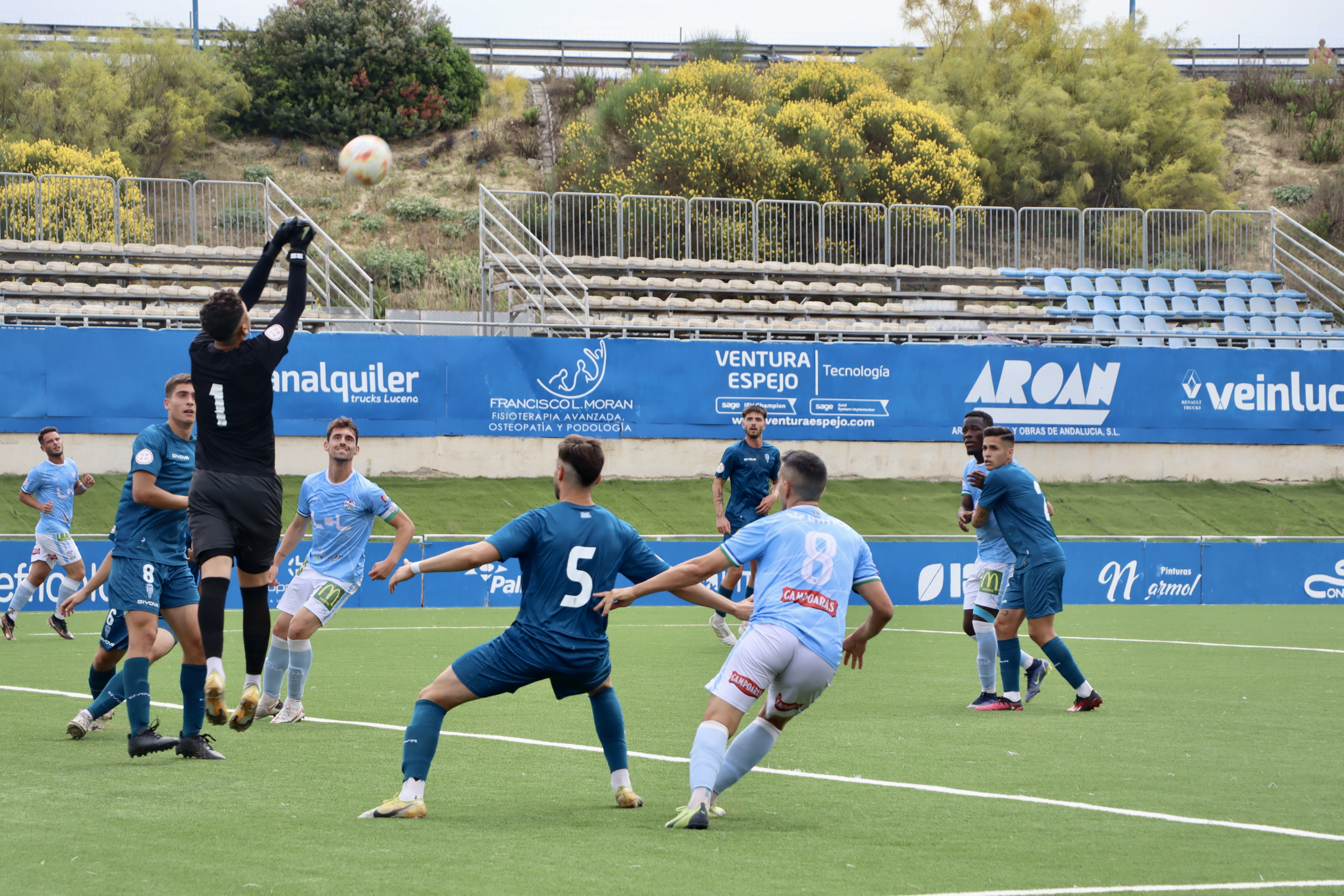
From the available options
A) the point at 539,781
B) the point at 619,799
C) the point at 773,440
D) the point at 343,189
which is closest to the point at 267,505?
the point at 539,781

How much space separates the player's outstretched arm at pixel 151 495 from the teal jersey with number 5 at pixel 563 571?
2448 millimetres

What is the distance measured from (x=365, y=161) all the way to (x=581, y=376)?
15.0 m

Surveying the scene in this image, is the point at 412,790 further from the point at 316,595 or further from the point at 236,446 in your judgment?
the point at 316,595

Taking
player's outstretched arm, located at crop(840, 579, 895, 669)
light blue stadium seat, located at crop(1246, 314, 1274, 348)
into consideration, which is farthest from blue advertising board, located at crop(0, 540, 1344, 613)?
player's outstretched arm, located at crop(840, 579, 895, 669)

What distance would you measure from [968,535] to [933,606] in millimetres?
1990

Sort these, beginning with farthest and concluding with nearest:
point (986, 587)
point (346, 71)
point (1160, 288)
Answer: point (346, 71) < point (1160, 288) < point (986, 587)

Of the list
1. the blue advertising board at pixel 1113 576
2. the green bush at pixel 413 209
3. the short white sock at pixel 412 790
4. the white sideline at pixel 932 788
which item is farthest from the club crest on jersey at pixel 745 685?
the green bush at pixel 413 209

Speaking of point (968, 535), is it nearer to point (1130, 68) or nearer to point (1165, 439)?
point (1165, 439)

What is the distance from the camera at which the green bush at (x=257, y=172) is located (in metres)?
47.5

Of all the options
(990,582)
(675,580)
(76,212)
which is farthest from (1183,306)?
(675,580)

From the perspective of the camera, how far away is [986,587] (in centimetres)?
1075

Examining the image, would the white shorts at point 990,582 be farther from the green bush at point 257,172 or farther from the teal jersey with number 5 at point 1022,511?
the green bush at point 257,172

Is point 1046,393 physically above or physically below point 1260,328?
below

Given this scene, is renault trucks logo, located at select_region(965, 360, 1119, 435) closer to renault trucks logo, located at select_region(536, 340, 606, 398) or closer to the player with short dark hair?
renault trucks logo, located at select_region(536, 340, 606, 398)
